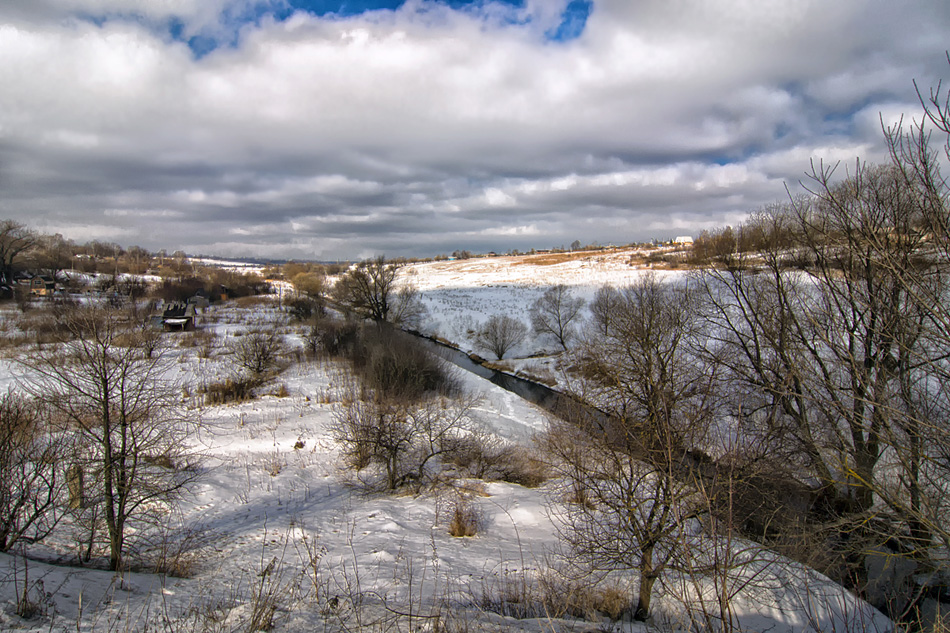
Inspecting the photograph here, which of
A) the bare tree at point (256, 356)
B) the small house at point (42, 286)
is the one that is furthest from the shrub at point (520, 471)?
the small house at point (42, 286)

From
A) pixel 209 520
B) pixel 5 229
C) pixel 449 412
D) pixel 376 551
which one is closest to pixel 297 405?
pixel 449 412

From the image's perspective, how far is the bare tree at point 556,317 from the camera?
1335 inches

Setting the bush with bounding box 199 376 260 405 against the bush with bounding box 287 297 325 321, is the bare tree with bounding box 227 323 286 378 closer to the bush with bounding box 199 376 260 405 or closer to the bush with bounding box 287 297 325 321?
the bush with bounding box 199 376 260 405

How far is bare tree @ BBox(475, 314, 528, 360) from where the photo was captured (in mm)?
34281

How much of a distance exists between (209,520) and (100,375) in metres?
5.02

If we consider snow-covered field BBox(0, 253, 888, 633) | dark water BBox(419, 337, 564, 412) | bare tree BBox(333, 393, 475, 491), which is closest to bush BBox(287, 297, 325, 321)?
dark water BBox(419, 337, 564, 412)

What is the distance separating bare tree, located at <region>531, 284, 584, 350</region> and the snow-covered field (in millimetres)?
16579

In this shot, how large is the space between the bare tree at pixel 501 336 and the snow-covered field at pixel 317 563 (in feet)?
52.6

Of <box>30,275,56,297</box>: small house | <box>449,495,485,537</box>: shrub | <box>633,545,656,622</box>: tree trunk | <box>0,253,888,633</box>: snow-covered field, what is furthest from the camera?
<box>30,275,56,297</box>: small house

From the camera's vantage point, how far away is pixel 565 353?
103 ft

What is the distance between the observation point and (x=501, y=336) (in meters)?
34.3

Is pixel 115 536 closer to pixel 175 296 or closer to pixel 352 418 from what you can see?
pixel 352 418

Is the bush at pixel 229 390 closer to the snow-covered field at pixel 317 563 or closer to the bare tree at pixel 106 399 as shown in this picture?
the snow-covered field at pixel 317 563

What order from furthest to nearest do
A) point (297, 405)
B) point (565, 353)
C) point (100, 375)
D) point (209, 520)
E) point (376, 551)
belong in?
point (565, 353)
point (297, 405)
point (209, 520)
point (376, 551)
point (100, 375)
